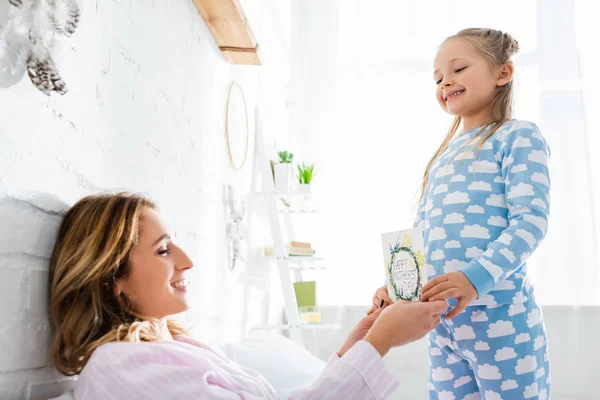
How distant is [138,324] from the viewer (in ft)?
3.11

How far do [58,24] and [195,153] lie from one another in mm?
922

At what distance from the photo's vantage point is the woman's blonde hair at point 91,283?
0.91 metres

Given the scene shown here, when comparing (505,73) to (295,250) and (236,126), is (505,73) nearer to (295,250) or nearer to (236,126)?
(236,126)

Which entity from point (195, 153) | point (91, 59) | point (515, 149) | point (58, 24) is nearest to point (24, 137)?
point (58, 24)

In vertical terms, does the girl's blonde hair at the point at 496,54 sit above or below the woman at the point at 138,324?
above

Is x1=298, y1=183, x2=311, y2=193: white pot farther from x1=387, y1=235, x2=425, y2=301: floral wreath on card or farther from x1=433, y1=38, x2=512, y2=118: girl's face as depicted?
x1=387, y1=235, x2=425, y2=301: floral wreath on card

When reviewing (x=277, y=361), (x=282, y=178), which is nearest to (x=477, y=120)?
(x=277, y=361)

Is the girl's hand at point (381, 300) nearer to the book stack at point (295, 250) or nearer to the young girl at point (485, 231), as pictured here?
the young girl at point (485, 231)

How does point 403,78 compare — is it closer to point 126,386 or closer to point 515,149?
point 515,149

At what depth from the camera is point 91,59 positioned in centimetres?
111

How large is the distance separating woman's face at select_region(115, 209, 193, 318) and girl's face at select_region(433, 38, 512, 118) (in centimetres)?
91

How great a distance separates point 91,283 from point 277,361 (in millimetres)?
625

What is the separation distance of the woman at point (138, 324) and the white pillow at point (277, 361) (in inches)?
10.1

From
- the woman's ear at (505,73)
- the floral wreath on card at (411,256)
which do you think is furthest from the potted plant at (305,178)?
the floral wreath on card at (411,256)
